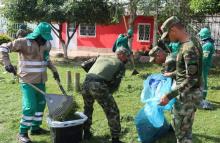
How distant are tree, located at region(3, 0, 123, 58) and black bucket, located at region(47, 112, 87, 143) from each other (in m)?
11.5

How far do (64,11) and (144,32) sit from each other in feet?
17.1

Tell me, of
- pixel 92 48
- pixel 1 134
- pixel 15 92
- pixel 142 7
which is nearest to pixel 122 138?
pixel 1 134

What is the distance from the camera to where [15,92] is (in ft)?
35.0

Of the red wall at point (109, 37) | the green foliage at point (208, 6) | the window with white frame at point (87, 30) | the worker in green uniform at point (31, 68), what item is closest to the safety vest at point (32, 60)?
the worker in green uniform at point (31, 68)

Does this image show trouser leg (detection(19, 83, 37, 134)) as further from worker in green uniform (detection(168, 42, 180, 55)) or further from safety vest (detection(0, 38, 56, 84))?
worker in green uniform (detection(168, 42, 180, 55))

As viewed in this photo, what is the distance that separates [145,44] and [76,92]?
11.2 m

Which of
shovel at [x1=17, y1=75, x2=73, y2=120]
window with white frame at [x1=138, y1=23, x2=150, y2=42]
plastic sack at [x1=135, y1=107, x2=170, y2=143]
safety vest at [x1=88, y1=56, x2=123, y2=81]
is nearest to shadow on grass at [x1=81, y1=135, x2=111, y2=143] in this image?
plastic sack at [x1=135, y1=107, x2=170, y2=143]

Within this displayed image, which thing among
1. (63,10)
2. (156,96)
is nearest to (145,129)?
(156,96)

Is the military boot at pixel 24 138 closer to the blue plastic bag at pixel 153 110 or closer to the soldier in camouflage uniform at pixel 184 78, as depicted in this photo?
the blue plastic bag at pixel 153 110

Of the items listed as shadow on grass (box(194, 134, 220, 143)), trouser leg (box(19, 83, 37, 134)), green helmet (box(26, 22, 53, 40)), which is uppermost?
green helmet (box(26, 22, 53, 40))

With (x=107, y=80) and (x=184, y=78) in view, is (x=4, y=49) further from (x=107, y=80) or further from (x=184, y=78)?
(x=184, y=78)

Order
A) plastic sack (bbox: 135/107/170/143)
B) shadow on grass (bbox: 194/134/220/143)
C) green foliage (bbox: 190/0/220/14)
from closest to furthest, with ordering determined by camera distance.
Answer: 1. plastic sack (bbox: 135/107/170/143)
2. shadow on grass (bbox: 194/134/220/143)
3. green foliage (bbox: 190/0/220/14)

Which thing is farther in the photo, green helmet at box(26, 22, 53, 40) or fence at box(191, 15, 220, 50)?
fence at box(191, 15, 220, 50)

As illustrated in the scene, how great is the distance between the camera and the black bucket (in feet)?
20.3
